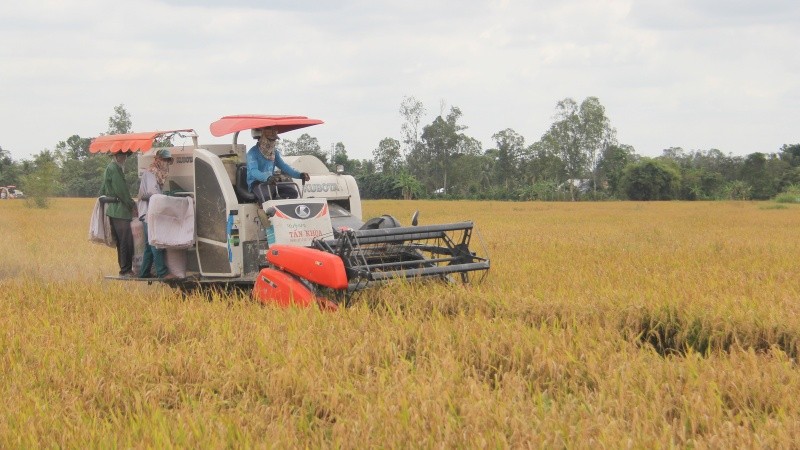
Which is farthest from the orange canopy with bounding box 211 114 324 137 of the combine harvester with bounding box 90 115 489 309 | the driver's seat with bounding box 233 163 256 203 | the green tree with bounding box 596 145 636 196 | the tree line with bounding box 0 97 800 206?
the green tree with bounding box 596 145 636 196

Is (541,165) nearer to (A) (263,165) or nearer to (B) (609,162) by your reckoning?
(B) (609,162)

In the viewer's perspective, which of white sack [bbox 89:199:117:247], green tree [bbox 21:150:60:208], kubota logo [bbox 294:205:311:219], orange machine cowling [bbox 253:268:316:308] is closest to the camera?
orange machine cowling [bbox 253:268:316:308]

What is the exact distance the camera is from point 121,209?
9.97m

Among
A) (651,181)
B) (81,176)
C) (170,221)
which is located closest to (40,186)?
(81,176)

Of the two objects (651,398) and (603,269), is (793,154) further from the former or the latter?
(651,398)

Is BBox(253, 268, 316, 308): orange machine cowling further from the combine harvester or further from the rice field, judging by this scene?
the rice field

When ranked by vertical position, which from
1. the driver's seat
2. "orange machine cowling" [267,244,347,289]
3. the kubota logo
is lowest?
"orange machine cowling" [267,244,347,289]

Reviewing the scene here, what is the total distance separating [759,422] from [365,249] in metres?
4.69

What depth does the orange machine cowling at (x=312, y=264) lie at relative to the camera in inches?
287

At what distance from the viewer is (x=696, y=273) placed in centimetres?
973

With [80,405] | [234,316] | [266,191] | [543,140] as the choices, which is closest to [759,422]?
[80,405]

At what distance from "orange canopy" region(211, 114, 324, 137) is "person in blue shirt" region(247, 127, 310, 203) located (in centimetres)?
13

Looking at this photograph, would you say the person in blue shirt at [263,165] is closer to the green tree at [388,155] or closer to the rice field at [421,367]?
the rice field at [421,367]

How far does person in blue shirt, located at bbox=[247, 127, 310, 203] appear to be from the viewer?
29.2ft
